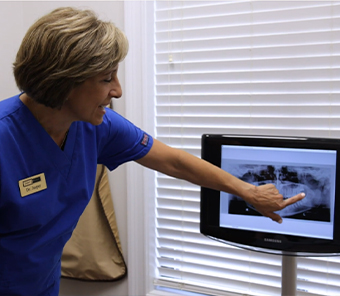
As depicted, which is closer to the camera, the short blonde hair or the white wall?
the short blonde hair

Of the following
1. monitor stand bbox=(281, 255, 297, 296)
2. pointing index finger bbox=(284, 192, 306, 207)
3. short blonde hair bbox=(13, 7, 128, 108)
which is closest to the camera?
short blonde hair bbox=(13, 7, 128, 108)

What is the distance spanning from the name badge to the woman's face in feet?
0.67

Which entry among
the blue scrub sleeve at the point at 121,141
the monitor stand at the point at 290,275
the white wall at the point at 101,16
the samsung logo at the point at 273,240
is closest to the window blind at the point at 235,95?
the white wall at the point at 101,16

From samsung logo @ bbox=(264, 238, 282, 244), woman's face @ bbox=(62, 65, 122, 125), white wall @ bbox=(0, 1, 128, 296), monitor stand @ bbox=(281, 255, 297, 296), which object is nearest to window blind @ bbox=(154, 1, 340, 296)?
white wall @ bbox=(0, 1, 128, 296)

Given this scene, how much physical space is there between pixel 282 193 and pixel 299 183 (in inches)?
2.6

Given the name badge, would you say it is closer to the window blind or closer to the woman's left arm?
the woman's left arm

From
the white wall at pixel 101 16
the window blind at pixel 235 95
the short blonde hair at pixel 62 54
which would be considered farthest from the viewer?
the white wall at pixel 101 16

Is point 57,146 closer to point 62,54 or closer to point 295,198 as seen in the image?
point 62,54

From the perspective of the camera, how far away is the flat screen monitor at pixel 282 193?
1.34 metres

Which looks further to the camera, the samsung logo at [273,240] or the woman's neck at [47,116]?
the samsung logo at [273,240]

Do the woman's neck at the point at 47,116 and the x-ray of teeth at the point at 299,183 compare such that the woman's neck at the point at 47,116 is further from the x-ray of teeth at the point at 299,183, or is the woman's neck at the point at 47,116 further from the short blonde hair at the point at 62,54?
the x-ray of teeth at the point at 299,183

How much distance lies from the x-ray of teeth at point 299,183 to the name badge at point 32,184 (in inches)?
26.6

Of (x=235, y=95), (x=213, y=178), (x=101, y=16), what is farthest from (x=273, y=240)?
(x=101, y=16)

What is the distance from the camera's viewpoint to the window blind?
1.75 meters
